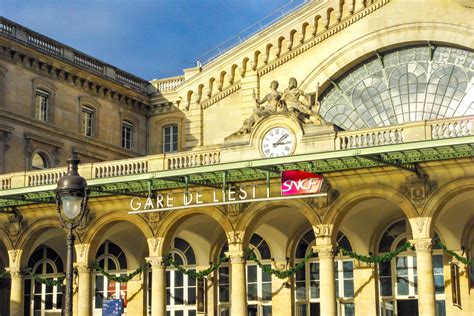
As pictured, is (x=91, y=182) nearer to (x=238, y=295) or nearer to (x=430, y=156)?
(x=238, y=295)

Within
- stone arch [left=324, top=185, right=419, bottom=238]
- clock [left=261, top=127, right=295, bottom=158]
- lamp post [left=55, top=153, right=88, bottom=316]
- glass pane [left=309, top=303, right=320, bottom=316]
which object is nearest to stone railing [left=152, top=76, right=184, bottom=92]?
clock [left=261, top=127, right=295, bottom=158]

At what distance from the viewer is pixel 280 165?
33156mm

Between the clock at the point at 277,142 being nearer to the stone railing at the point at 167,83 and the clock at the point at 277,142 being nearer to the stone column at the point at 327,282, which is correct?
the stone column at the point at 327,282

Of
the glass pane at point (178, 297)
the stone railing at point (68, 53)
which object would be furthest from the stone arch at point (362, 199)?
A: the stone railing at point (68, 53)

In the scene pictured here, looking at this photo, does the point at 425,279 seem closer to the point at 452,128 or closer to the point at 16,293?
the point at 452,128

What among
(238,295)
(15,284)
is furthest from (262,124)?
(15,284)

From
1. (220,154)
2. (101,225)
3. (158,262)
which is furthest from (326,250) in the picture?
(101,225)

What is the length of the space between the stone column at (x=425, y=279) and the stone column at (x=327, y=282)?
325 cm

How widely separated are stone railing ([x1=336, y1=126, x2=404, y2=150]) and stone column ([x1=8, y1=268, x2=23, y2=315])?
15.7m

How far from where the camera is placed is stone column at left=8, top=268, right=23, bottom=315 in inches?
1564

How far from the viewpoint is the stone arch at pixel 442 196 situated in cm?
3181

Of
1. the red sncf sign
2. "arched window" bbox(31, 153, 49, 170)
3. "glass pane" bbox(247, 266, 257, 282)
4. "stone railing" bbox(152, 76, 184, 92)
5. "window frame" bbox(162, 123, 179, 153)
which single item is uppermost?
"stone railing" bbox(152, 76, 184, 92)

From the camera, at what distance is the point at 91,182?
36562mm

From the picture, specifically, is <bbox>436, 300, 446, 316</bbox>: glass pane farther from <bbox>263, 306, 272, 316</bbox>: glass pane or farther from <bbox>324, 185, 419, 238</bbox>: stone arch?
<bbox>263, 306, 272, 316</bbox>: glass pane
